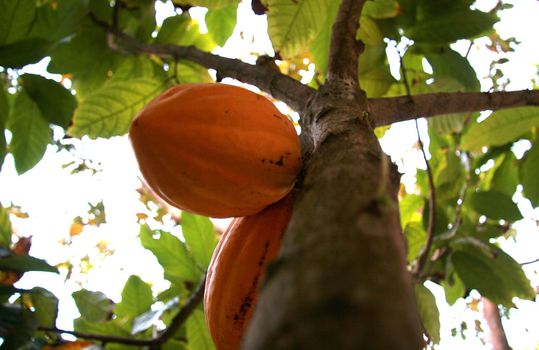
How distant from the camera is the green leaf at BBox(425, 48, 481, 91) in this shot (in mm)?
2021

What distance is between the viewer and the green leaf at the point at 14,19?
5.39ft

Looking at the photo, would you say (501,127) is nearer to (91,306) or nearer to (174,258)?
(174,258)

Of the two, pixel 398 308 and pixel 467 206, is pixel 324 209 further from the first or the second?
pixel 467 206

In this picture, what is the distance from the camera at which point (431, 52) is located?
78.4 inches

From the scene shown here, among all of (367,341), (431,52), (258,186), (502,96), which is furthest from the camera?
(431,52)

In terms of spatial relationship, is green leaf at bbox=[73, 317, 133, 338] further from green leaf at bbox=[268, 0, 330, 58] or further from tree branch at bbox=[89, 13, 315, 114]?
green leaf at bbox=[268, 0, 330, 58]

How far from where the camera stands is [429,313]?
78.9 inches

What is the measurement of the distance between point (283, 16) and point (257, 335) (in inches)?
56.6

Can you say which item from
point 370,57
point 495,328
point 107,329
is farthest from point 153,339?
point 495,328

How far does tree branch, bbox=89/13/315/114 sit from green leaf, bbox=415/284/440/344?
1256mm

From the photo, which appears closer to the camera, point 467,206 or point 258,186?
point 258,186

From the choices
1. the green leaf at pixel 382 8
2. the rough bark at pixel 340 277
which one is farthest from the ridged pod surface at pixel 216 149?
the green leaf at pixel 382 8

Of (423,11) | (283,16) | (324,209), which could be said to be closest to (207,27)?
(283,16)

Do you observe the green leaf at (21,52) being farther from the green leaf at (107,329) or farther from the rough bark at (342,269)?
the rough bark at (342,269)
